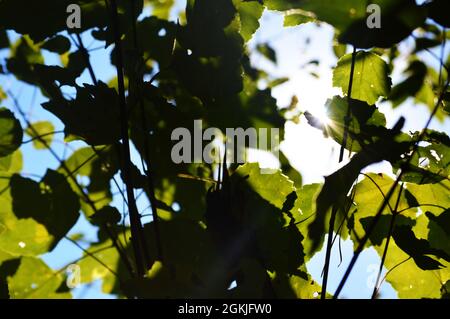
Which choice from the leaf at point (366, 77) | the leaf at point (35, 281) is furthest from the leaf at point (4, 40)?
the leaf at point (366, 77)

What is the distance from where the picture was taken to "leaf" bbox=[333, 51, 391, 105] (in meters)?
0.92

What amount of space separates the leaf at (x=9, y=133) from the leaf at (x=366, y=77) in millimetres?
714

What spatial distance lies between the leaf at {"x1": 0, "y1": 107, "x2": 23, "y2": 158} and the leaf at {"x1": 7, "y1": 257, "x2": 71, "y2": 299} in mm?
379

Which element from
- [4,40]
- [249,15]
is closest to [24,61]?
[4,40]

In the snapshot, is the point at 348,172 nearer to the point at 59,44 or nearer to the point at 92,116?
the point at 92,116

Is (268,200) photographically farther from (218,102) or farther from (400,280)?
(400,280)

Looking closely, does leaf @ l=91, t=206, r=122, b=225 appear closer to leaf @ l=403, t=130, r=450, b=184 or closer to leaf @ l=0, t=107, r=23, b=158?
leaf @ l=0, t=107, r=23, b=158

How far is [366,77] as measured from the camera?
3.08 feet

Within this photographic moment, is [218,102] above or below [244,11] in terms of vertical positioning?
below

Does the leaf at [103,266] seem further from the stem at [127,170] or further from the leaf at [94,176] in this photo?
the stem at [127,170]

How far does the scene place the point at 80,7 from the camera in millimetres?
996

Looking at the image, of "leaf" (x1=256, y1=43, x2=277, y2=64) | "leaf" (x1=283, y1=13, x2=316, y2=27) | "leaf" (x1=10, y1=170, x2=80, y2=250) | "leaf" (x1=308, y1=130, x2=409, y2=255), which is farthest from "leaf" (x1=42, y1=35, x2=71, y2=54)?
"leaf" (x1=256, y1=43, x2=277, y2=64)
